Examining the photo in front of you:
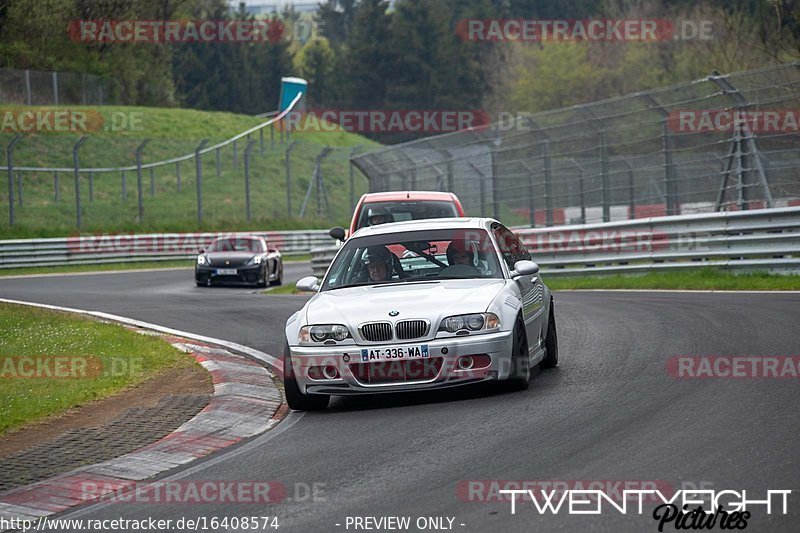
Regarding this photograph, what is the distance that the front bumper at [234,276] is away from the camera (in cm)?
2670

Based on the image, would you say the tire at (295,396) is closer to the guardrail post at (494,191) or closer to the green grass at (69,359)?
the green grass at (69,359)

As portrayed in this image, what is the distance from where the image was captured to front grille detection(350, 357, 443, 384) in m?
8.89

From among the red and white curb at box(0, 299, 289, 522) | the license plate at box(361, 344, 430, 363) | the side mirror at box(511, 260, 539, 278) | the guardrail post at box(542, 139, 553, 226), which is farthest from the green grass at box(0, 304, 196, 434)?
the guardrail post at box(542, 139, 553, 226)

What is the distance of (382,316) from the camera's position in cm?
898

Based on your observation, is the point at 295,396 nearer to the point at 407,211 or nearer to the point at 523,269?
the point at 523,269

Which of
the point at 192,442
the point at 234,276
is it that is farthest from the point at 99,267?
the point at 192,442

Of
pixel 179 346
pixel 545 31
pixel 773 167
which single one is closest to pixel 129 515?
pixel 179 346

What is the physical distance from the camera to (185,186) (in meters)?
52.6

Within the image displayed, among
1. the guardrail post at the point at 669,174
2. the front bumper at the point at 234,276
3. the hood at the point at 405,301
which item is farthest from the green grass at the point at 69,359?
the guardrail post at the point at 669,174

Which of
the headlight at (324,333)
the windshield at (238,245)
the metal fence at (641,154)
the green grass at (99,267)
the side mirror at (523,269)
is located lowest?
the green grass at (99,267)

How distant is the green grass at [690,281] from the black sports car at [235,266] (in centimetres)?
722

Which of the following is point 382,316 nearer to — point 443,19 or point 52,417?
point 52,417

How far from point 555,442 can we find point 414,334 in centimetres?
201

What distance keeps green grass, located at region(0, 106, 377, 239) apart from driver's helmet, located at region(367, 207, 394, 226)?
78.8 feet
